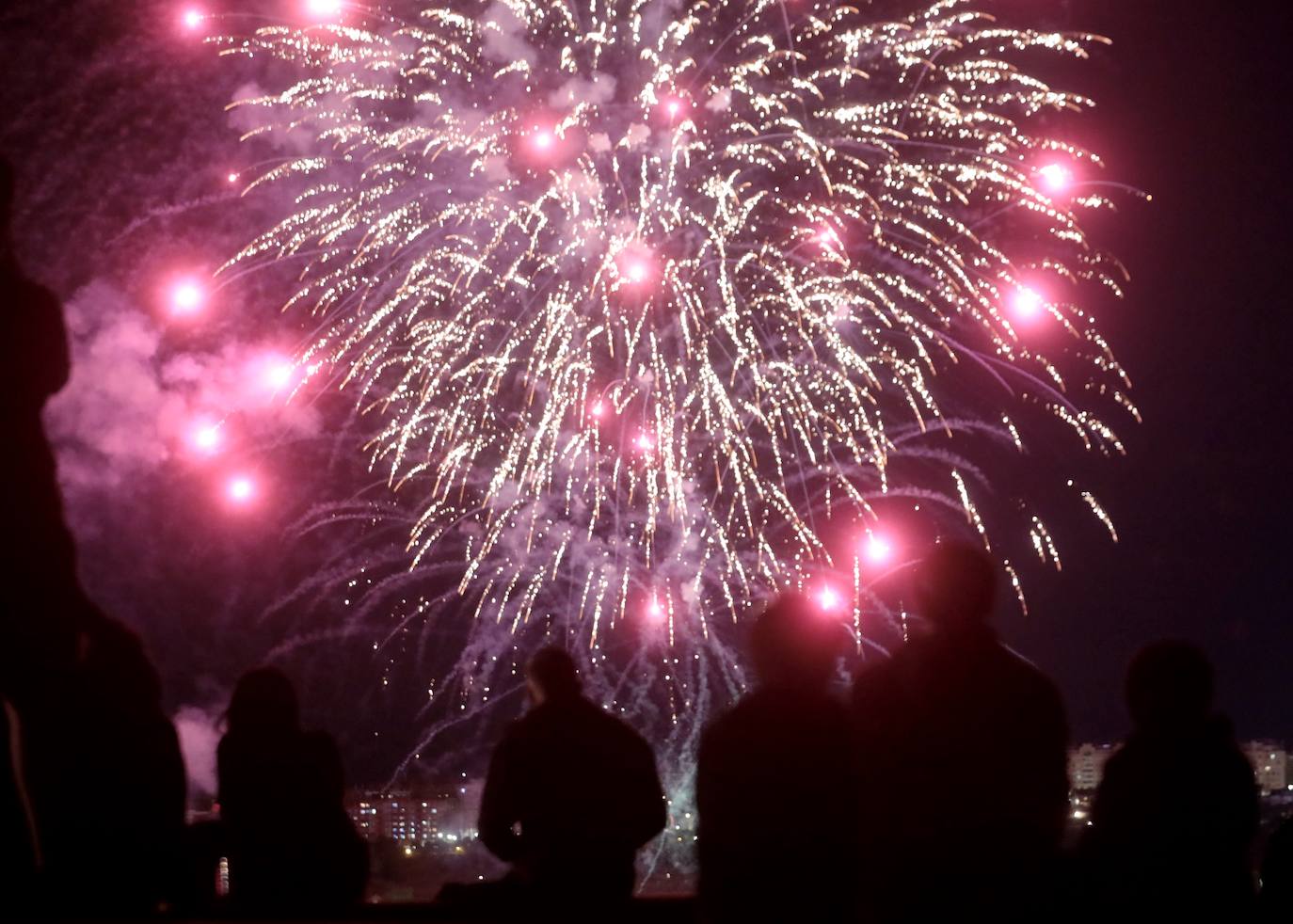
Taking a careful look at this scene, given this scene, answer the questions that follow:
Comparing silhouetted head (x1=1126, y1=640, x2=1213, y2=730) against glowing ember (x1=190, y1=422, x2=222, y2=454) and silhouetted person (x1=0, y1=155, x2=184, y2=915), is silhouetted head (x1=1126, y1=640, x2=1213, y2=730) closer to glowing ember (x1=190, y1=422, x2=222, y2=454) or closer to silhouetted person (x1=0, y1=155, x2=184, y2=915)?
silhouetted person (x1=0, y1=155, x2=184, y2=915)

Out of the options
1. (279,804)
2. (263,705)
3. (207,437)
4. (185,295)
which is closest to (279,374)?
(185,295)

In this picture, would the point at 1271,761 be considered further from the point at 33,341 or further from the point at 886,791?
the point at 33,341

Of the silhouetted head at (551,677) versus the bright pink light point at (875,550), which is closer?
the silhouetted head at (551,677)

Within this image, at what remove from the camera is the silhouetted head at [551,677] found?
18.5 ft

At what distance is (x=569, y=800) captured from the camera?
215 inches

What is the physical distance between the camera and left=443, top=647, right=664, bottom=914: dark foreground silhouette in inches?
214

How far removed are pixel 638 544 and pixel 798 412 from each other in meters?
4.39

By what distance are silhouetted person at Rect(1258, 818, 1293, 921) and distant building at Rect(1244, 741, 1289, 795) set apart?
35.7 metres

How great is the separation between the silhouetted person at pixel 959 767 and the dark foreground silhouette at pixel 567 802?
1.06 m

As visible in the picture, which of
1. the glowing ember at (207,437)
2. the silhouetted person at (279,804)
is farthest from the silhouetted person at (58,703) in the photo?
the glowing ember at (207,437)

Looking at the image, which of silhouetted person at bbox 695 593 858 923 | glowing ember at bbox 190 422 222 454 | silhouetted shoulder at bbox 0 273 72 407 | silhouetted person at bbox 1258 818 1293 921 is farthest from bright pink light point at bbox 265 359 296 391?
silhouetted shoulder at bbox 0 273 72 407

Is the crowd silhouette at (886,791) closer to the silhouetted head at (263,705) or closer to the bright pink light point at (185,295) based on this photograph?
the silhouetted head at (263,705)

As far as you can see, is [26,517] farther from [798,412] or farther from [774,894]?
[798,412]

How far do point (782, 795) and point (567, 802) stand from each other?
3.71 ft
